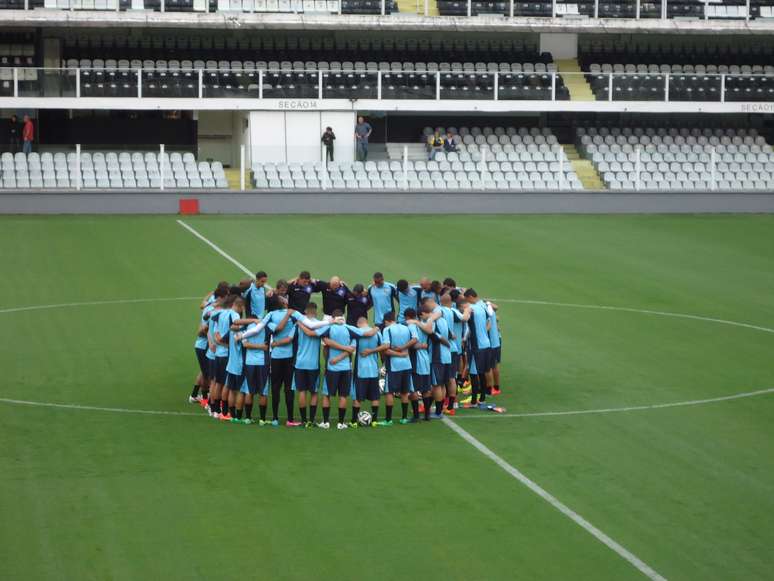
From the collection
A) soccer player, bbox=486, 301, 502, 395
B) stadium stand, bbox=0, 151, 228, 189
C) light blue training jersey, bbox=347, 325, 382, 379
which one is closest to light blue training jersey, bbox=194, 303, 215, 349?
light blue training jersey, bbox=347, 325, 382, 379

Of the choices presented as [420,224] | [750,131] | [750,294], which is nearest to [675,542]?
[750,294]

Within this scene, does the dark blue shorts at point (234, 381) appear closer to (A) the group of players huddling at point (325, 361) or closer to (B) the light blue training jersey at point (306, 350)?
(A) the group of players huddling at point (325, 361)

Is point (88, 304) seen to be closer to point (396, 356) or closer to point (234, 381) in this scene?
point (234, 381)

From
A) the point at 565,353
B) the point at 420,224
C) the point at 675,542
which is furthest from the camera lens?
the point at 420,224

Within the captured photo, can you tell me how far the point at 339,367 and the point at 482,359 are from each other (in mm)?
2288

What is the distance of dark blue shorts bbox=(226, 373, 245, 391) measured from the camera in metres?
15.0

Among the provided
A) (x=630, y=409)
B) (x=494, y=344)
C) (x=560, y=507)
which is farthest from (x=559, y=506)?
(x=494, y=344)

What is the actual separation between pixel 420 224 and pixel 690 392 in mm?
19497

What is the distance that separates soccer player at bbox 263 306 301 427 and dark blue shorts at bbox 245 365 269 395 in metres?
0.11

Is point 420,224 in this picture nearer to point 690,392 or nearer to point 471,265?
point 471,265

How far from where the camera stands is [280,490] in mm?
12445

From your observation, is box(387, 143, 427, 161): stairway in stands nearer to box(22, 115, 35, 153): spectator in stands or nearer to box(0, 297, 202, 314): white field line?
box(22, 115, 35, 153): spectator in stands

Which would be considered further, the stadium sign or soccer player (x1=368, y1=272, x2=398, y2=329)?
the stadium sign

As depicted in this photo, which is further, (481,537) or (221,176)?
(221,176)
